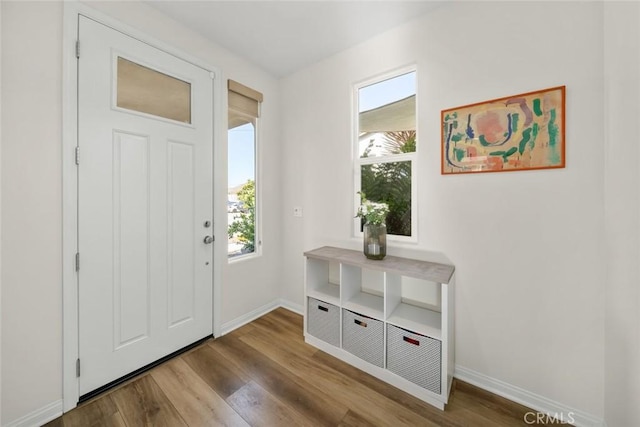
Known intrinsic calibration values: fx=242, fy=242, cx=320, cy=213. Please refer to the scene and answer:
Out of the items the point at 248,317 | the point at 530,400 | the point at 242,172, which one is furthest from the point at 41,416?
the point at 530,400

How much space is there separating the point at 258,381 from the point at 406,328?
3.62 ft

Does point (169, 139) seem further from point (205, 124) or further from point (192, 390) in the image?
point (192, 390)

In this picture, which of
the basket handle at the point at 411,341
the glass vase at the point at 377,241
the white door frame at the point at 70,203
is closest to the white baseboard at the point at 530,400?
the basket handle at the point at 411,341

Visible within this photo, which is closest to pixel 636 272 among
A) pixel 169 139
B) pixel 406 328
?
pixel 406 328

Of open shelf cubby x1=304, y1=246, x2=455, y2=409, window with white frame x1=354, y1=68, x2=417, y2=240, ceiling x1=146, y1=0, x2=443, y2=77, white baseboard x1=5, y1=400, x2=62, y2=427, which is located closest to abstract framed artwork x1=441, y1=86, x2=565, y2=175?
window with white frame x1=354, y1=68, x2=417, y2=240

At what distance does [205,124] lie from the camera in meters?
2.11

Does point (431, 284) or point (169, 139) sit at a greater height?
point (169, 139)

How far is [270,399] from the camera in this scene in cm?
156

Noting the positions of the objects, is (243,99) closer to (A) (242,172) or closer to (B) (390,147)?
(A) (242,172)

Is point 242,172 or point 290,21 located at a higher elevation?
point 290,21

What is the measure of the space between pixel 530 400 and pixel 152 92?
331 cm

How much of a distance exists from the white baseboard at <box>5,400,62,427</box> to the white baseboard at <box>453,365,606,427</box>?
100 inches

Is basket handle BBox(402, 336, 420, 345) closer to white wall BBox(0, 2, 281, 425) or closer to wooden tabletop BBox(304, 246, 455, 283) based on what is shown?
wooden tabletop BBox(304, 246, 455, 283)

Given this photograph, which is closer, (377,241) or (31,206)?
(31,206)
